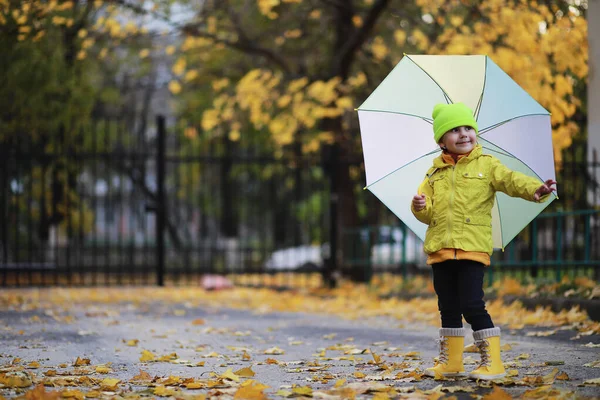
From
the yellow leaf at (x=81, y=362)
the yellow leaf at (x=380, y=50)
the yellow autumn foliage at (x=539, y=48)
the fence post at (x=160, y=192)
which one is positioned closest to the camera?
the yellow leaf at (x=81, y=362)

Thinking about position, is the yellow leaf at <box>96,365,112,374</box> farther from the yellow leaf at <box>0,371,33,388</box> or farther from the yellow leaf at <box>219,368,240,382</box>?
the yellow leaf at <box>219,368,240,382</box>

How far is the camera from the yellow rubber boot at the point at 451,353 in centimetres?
496

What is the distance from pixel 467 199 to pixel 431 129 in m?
0.79

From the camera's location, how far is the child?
4809 millimetres

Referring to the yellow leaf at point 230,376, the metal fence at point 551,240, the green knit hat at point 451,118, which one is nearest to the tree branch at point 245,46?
the metal fence at point 551,240

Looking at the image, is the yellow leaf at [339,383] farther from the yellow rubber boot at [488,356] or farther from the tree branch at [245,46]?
the tree branch at [245,46]

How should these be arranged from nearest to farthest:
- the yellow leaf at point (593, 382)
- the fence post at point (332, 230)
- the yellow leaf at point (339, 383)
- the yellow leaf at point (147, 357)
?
the yellow leaf at point (593, 382)
the yellow leaf at point (339, 383)
the yellow leaf at point (147, 357)
the fence post at point (332, 230)

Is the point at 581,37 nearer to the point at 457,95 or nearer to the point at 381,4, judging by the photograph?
the point at 381,4

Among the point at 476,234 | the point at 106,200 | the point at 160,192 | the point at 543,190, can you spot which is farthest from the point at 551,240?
the point at 543,190

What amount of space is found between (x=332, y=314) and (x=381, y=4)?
514 cm

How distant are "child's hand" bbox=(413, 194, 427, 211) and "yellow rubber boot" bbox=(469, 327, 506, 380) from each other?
2.55 ft

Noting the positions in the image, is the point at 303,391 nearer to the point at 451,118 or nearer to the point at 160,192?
the point at 451,118

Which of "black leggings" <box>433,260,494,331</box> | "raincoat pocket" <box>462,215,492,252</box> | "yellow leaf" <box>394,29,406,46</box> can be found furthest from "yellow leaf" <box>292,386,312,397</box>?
"yellow leaf" <box>394,29,406,46</box>

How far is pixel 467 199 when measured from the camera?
16.0ft
